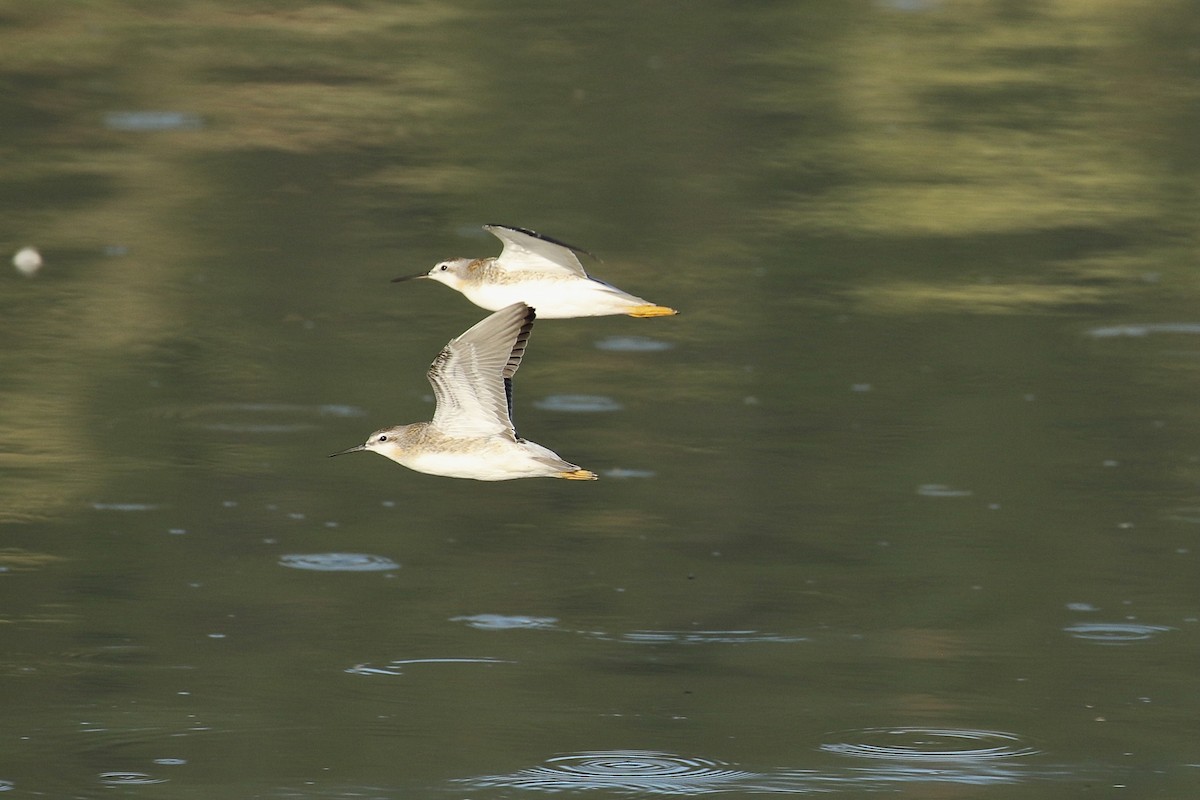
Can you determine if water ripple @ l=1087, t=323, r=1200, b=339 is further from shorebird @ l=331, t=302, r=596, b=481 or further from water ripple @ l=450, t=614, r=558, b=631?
shorebird @ l=331, t=302, r=596, b=481

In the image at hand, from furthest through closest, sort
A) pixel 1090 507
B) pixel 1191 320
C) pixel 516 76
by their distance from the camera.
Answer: pixel 516 76 → pixel 1191 320 → pixel 1090 507

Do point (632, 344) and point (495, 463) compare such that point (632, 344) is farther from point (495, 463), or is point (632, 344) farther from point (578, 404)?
point (495, 463)

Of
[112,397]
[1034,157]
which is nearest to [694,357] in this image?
[112,397]

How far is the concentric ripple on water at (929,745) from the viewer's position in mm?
9844

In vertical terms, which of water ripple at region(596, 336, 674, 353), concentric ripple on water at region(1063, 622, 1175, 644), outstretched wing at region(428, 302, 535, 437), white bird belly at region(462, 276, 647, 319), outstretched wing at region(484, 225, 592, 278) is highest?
outstretched wing at region(484, 225, 592, 278)

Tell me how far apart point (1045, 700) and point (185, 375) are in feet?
17.5

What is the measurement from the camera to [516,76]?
60.6 ft

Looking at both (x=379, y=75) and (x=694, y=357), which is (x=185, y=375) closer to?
(x=694, y=357)

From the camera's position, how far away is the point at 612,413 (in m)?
12.9

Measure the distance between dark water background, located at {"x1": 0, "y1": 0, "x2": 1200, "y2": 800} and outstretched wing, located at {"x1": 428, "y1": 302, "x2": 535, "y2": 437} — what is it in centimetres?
156

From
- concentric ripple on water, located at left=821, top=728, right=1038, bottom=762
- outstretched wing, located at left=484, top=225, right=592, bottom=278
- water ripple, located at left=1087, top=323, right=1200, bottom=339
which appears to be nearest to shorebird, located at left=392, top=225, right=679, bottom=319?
outstretched wing, located at left=484, top=225, right=592, bottom=278

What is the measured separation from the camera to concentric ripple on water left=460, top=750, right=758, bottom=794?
31.2ft

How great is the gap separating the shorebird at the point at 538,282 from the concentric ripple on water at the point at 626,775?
178 centimetres

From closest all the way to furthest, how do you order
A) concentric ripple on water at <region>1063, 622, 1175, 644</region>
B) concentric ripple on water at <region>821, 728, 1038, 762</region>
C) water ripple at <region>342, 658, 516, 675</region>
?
1. concentric ripple on water at <region>821, 728, 1038, 762</region>
2. water ripple at <region>342, 658, 516, 675</region>
3. concentric ripple on water at <region>1063, 622, 1175, 644</region>
